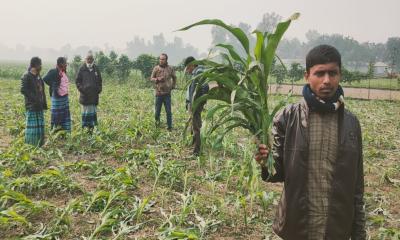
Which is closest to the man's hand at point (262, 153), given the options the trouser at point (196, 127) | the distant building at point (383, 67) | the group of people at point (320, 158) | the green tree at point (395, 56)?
the group of people at point (320, 158)

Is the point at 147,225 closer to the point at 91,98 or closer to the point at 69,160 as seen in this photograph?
the point at 69,160

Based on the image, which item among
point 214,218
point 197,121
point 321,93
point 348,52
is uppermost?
point 348,52

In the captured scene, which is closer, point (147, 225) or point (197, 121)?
point (147, 225)

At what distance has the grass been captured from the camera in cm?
386

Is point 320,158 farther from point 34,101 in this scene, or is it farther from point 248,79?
point 34,101

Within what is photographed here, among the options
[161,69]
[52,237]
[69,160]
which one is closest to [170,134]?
[161,69]

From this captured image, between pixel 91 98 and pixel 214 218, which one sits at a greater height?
pixel 91 98

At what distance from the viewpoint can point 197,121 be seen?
6734mm

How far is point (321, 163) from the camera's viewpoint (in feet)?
6.97

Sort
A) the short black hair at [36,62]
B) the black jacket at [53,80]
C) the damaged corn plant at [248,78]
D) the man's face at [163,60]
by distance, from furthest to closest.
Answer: the man's face at [163,60], the black jacket at [53,80], the short black hair at [36,62], the damaged corn plant at [248,78]

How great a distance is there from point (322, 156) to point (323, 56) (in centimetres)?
54

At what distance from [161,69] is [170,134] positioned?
148 centimetres

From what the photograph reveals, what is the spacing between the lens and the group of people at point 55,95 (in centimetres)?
660

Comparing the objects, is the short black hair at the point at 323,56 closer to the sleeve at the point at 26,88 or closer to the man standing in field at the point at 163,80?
the sleeve at the point at 26,88
